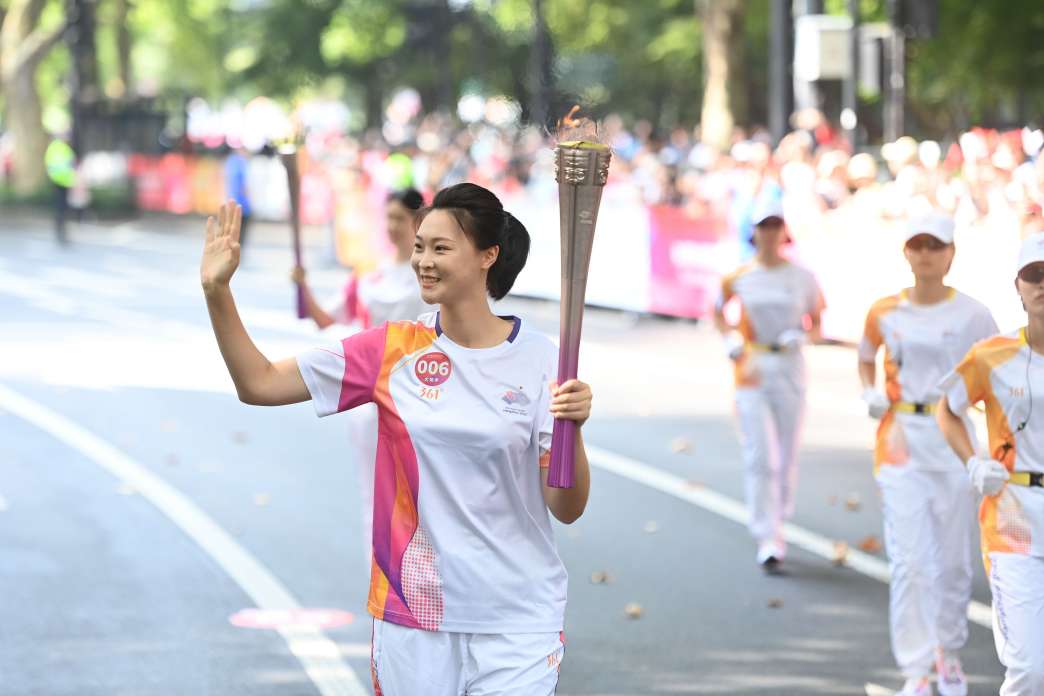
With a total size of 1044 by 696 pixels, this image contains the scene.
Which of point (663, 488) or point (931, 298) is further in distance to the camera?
point (663, 488)

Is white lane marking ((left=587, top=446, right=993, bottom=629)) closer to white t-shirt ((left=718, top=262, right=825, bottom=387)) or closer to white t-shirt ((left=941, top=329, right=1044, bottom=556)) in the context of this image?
white t-shirt ((left=718, top=262, right=825, bottom=387))

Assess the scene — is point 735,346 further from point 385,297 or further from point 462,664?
point 462,664

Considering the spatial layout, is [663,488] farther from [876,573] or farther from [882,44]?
[882,44]

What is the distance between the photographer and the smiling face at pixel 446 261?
4.67 metres

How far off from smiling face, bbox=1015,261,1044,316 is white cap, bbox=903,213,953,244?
1.55 meters

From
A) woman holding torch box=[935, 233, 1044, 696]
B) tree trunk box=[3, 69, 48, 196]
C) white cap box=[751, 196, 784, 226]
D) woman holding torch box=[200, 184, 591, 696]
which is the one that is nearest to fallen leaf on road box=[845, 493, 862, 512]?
white cap box=[751, 196, 784, 226]

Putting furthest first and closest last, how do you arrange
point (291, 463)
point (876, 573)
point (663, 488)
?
point (291, 463) → point (663, 488) → point (876, 573)

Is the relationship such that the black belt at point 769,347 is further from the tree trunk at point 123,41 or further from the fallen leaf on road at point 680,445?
the tree trunk at point 123,41

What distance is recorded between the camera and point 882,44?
20.1 metres

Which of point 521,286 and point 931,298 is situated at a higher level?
point 931,298

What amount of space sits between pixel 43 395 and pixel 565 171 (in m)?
13.2

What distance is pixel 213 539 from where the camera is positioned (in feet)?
35.4

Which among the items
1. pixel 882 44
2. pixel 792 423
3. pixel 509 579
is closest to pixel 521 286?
pixel 882 44

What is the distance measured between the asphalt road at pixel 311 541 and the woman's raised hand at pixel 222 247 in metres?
3.68
